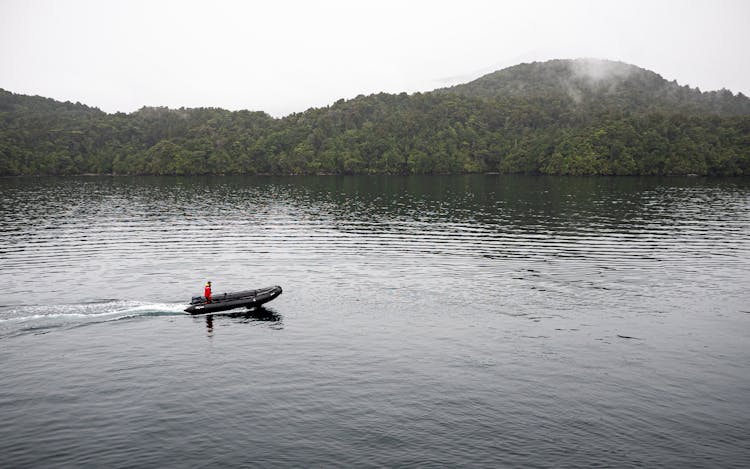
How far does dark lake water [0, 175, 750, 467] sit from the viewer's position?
29.0m

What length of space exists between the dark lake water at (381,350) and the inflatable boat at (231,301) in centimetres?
116

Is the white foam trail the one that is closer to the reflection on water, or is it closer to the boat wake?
the boat wake

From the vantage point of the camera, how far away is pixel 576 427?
3055cm

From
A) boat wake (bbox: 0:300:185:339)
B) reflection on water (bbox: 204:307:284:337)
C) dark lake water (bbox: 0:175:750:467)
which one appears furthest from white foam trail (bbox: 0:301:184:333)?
reflection on water (bbox: 204:307:284:337)

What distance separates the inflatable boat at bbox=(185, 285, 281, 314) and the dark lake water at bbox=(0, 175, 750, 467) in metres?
1.16

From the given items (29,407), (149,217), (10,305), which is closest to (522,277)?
(29,407)

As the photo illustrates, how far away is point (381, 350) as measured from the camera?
42.2 m

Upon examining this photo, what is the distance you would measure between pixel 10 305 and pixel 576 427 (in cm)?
5314

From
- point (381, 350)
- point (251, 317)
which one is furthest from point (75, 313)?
point (381, 350)

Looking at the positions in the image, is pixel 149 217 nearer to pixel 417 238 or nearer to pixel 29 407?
pixel 417 238

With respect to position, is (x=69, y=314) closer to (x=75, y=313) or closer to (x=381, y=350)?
(x=75, y=313)

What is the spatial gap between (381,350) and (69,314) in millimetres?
30547

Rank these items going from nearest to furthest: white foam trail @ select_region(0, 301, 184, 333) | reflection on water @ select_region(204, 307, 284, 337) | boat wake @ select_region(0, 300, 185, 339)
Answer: boat wake @ select_region(0, 300, 185, 339), white foam trail @ select_region(0, 301, 184, 333), reflection on water @ select_region(204, 307, 284, 337)

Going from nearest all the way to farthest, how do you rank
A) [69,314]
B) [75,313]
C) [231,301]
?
[69,314]
[75,313]
[231,301]
